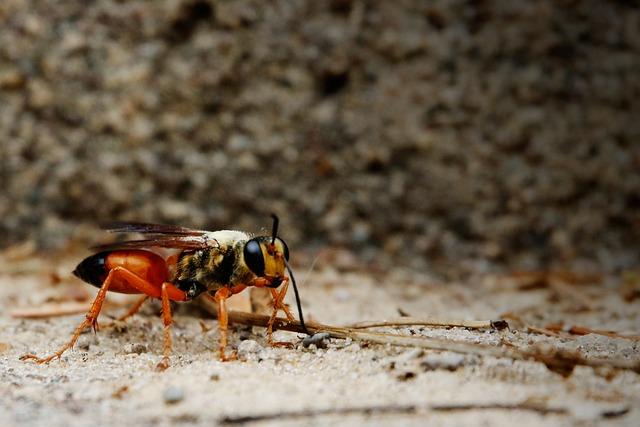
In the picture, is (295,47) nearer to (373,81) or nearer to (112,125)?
(373,81)

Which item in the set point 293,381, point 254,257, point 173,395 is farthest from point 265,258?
point 173,395

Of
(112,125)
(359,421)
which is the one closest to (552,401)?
(359,421)

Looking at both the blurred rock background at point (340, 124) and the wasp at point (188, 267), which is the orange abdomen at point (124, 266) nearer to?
the wasp at point (188, 267)

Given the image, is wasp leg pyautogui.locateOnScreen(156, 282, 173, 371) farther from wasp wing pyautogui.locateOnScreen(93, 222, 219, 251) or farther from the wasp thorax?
the wasp thorax

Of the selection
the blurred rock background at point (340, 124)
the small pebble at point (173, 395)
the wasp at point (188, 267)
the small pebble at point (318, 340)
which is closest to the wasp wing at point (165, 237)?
the wasp at point (188, 267)

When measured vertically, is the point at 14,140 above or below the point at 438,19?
below
